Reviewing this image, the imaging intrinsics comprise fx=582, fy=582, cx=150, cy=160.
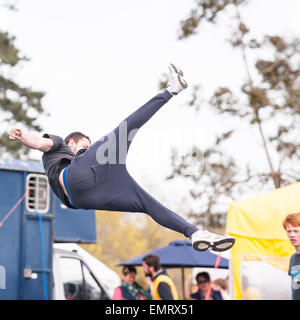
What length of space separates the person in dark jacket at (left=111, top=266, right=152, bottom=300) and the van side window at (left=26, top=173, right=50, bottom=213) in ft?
4.66

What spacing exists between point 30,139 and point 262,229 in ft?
10.4

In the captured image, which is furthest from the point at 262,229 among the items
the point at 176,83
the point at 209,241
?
the point at 176,83

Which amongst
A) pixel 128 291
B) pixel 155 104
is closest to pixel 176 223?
pixel 155 104

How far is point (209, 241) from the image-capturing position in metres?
4.27

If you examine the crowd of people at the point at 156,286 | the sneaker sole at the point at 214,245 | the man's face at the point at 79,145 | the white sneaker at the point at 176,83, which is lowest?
the sneaker sole at the point at 214,245

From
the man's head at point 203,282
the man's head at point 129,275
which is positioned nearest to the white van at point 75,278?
the man's head at point 129,275

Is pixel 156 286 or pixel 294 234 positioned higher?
pixel 294 234

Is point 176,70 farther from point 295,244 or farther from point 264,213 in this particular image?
point 264,213

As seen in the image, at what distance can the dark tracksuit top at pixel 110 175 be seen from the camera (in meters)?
4.41

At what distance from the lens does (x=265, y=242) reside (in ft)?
21.3

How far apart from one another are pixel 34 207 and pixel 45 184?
1.13 feet

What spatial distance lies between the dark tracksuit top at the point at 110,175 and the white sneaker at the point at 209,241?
0.14 m

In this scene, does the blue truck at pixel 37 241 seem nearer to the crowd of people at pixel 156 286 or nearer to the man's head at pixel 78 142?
the crowd of people at pixel 156 286

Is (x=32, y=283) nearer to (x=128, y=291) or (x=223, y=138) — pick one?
(x=128, y=291)
